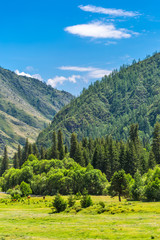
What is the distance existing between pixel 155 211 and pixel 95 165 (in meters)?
90.1

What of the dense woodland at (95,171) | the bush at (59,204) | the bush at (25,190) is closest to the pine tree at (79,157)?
the dense woodland at (95,171)

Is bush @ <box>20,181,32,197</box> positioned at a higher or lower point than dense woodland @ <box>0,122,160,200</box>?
lower

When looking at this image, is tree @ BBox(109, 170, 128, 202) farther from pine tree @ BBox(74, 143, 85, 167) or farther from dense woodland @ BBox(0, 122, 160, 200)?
pine tree @ BBox(74, 143, 85, 167)

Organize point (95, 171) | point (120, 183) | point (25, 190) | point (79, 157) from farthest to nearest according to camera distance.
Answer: point (79, 157) → point (25, 190) → point (95, 171) → point (120, 183)

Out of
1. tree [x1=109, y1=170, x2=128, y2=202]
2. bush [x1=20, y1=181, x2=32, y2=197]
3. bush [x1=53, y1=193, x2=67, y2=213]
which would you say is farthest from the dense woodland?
bush [x1=53, y1=193, x2=67, y2=213]

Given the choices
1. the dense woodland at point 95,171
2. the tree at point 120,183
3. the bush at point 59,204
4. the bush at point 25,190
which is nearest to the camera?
the bush at point 59,204

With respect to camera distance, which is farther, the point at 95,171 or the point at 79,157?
the point at 79,157

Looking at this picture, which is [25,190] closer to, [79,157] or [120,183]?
[79,157]

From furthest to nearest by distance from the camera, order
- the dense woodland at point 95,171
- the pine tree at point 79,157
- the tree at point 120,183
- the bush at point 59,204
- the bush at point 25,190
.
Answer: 1. the pine tree at point 79,157
2. the bush at point 25,190
3. the dense woodland at point 95,171
4. the tree at point 120,183
5. the bush at point 59,204

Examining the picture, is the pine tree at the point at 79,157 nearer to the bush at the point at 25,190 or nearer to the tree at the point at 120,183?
the bush at the point at 25,190

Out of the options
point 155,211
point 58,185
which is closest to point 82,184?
point 58,185

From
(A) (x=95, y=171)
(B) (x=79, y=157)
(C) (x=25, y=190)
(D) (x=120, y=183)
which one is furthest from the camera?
(B) (x=79, y=157)

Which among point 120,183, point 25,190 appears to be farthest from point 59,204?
point 25,190

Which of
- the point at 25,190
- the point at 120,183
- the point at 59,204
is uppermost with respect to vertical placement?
Answer: the point at 120,183
